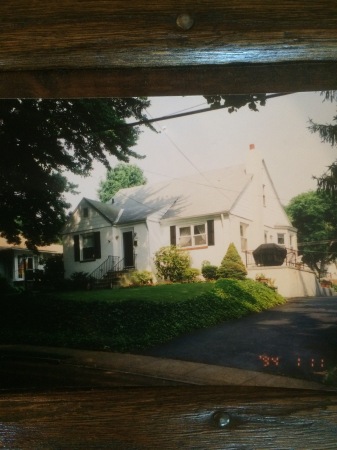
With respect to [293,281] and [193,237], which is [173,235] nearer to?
[193,237]

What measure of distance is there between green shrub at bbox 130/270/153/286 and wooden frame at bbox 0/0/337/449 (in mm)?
614

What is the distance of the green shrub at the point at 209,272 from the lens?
4.40 feet

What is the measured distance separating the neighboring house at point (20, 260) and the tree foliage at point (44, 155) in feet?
0.12

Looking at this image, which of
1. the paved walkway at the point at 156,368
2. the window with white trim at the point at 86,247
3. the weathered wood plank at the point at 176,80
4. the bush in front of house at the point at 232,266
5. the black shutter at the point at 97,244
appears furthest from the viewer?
the black shutter at the point at 97,244

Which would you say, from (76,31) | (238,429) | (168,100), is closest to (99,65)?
(76,31)

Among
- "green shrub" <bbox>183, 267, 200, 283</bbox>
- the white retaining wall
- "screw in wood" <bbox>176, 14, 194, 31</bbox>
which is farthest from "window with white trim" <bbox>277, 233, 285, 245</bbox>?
"screw in wood" <bbox>176, 14, 194, 31</bbox>

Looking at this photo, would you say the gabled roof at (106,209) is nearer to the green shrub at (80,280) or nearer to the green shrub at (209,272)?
the green shrub at (80,280)

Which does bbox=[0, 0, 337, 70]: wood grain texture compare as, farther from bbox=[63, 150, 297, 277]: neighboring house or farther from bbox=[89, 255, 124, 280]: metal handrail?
bbox=[89, 255, 124, 280]: metal handrail

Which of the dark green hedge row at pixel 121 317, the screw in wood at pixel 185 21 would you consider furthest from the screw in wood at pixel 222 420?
the screw in wood at pixel 185 21

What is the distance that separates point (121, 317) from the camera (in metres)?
1.33

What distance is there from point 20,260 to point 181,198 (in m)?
0.71

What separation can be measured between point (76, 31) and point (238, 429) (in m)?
0.98

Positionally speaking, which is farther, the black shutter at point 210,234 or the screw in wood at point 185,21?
the black shutter at point 210,234

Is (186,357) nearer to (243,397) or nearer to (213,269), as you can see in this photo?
(213,269)
